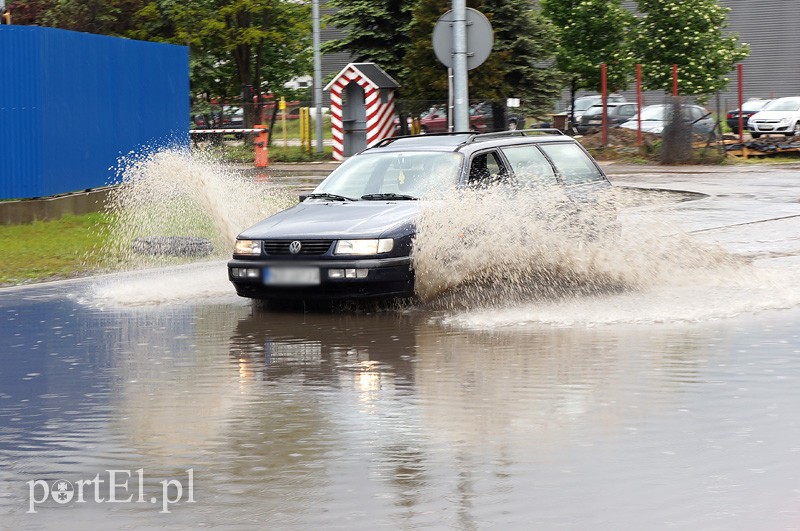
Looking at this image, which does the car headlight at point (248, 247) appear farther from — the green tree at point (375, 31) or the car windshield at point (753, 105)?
the car windshield at point (753, 105)

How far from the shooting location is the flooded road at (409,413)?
18.2 feet

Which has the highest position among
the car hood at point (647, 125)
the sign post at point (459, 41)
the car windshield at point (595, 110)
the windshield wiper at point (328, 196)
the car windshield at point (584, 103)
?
the sign post at point (459, 41)

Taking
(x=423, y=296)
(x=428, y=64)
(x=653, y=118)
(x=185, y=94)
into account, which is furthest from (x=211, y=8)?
(x=423, y=296)

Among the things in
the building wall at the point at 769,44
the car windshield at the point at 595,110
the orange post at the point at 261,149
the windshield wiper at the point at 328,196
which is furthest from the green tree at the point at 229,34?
the windshield wiper at the point at 328,196

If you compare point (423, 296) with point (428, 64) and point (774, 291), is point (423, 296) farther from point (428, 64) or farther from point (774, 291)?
point (428, 64)

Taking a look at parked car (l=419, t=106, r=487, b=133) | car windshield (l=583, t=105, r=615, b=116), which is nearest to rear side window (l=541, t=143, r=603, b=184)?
parked car (l=419, t=106, r=487, b=133)

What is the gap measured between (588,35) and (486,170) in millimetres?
39195

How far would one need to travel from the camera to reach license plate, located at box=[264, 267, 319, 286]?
11.1m

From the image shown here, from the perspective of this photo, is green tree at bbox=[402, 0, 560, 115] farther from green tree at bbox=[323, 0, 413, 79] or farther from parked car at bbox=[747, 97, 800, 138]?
parked car at bbox=[747, 97, 800, 138]

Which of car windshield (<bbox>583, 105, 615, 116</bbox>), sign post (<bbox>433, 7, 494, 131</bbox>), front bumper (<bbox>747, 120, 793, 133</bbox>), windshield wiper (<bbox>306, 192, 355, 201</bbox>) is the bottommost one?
windshield wiper (<bbox>306, 192, 355, 201</bbox>)

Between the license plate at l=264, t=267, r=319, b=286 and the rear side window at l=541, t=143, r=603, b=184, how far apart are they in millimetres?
3254

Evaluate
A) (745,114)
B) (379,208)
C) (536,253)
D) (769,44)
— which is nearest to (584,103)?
(745,114)

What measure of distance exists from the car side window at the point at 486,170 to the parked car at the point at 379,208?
0.04 feet

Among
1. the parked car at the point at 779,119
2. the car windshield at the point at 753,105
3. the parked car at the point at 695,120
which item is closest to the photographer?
the parked car at the point at 695,120
